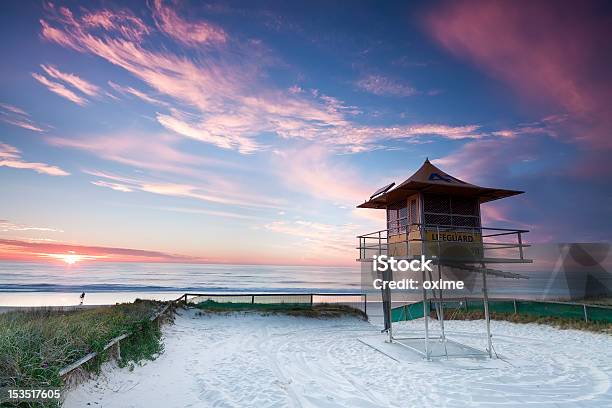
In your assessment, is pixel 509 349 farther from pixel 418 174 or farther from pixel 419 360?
pixel 418 174

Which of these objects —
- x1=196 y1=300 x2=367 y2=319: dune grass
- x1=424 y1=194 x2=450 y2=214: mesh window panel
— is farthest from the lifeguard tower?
x1=196 y1=300 x2=367 y2=319: dune grass

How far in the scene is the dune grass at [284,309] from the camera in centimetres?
2098

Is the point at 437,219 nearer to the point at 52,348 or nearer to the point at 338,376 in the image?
the point at 338,376

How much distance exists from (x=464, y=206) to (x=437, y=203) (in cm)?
129

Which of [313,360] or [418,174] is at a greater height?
[418,174]

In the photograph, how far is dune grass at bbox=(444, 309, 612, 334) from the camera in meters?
16.7

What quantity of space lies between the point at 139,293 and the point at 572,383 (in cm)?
4790

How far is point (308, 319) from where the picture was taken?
67.3 ft

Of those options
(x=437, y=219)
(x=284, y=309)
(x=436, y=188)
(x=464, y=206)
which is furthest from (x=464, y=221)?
(x=284, y=309)

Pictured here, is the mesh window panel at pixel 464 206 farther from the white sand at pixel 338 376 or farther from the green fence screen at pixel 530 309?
the green fence screen at pixel 530 309

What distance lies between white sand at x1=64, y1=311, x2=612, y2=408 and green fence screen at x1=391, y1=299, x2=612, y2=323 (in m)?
2.22

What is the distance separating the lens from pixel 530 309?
20750 mm

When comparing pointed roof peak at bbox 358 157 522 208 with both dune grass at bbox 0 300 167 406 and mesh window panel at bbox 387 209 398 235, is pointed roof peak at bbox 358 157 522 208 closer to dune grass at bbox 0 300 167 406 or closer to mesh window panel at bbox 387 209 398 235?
mesh window panel at bbox 387 209 398 235

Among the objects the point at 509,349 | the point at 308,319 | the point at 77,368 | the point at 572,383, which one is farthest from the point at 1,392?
the point at 308,319
